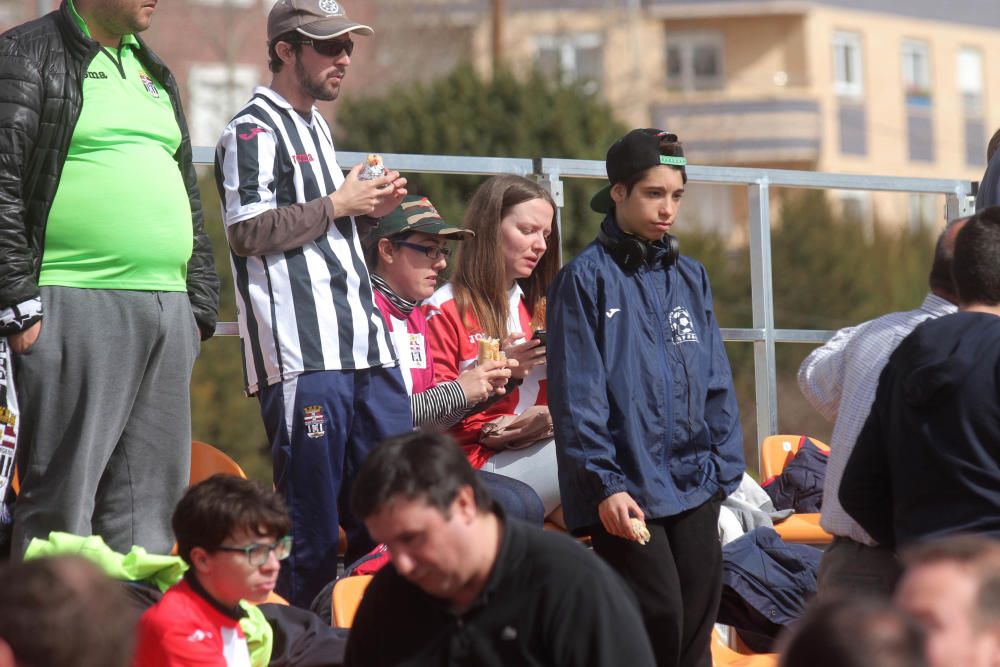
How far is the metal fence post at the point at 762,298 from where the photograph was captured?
6.98 metres

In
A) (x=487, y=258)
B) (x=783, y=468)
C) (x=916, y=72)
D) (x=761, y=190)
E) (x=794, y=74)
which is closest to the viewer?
(x=487, y=258)

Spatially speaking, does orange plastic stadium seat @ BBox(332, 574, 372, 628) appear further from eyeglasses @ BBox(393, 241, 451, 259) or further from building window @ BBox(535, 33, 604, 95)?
building window @ BBox(535, 33, 604, 95)

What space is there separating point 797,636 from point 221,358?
65.3ft

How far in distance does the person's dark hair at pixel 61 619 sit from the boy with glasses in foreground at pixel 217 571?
4.25 feet

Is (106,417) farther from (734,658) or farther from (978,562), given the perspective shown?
(978,562)

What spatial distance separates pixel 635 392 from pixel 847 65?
39.3 meters

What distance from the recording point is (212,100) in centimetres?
3459

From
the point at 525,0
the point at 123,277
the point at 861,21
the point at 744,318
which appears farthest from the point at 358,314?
the point at 861,21

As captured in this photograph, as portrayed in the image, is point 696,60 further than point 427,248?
Yes

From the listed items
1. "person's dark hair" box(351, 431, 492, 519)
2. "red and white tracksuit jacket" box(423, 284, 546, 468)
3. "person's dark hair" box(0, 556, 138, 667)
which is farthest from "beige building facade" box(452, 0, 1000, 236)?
"person's dark hair" box(0, 556, 138, 667)

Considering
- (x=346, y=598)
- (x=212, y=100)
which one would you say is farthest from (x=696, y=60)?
(x=346, y=598)

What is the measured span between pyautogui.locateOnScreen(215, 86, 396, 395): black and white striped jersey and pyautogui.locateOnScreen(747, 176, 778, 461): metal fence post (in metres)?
2.30

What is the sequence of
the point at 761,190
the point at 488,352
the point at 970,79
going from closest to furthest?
the point at 488,352 < the point at 761,190 < the point at 970,79

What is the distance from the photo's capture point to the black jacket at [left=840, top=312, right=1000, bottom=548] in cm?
407
